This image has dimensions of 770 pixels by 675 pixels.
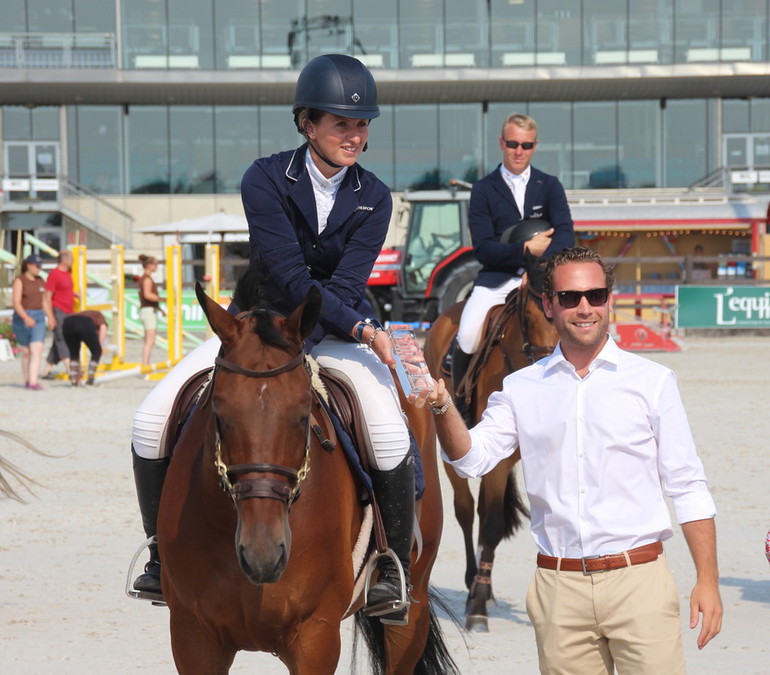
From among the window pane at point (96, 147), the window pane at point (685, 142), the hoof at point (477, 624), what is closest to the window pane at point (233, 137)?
the window pane at point (96, 147)

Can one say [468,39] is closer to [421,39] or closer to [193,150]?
[421,39]

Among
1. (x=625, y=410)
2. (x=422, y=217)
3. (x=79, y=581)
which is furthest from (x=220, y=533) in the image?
(x=422, y=217)

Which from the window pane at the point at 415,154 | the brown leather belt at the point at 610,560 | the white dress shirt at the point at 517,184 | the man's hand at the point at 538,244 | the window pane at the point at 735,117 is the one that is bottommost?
the brown leather belt at the point at 610,560

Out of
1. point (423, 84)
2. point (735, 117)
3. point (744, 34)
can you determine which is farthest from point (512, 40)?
point (735, 117)

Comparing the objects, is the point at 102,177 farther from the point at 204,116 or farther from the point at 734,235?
the point at 734,235

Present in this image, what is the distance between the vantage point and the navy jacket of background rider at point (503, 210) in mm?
7707

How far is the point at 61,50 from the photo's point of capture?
45.1m

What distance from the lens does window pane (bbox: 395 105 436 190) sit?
4653 centimetres

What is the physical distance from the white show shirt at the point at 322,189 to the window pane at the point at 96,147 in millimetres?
43467

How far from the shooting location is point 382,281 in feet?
94.2

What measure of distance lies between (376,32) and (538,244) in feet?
131

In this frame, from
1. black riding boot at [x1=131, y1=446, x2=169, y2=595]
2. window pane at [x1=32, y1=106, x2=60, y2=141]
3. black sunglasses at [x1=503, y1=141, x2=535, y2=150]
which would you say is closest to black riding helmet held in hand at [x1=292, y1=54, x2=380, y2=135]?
black riding boot at [x1=131, y1=446, x2=169, y2=595]

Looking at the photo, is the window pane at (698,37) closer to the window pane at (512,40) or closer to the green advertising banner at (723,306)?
the window pane at (512,40)

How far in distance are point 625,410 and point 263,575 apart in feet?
3.64
